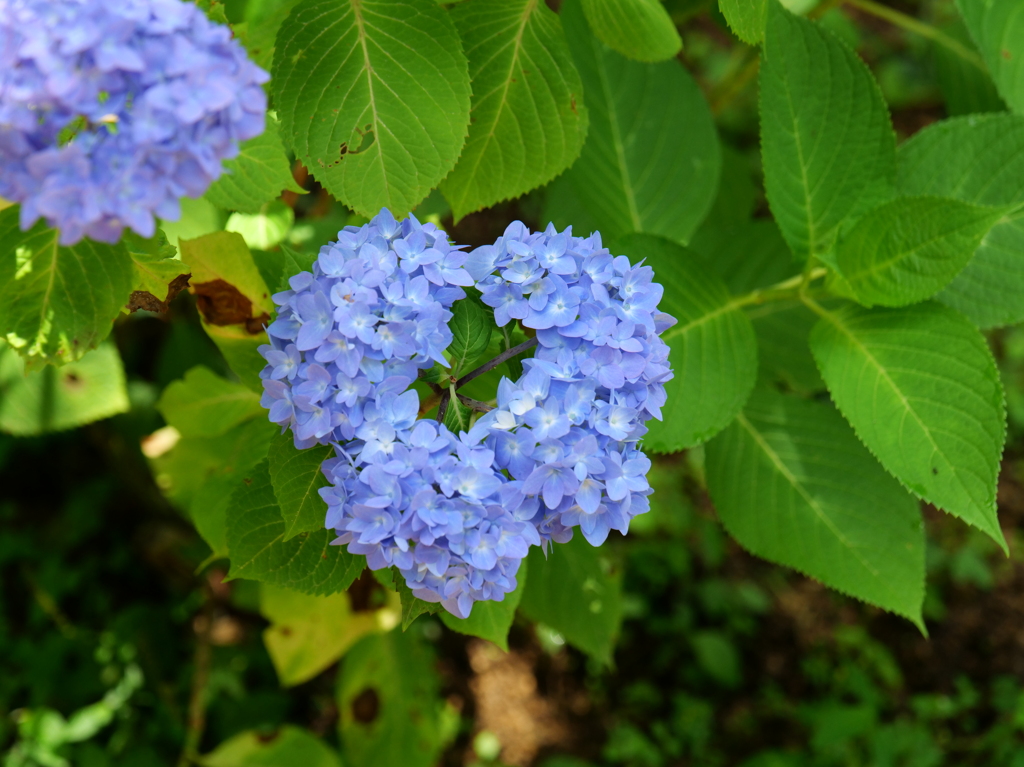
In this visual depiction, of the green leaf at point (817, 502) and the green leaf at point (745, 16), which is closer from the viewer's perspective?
the green leaf at point (745, 16)

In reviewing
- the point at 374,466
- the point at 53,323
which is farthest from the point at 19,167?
the point at 374,466

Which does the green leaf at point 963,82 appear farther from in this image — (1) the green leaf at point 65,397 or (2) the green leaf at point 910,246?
(1) the green leaf at point 65,397

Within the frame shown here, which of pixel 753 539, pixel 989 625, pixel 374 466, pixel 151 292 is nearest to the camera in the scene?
pixel 374 466

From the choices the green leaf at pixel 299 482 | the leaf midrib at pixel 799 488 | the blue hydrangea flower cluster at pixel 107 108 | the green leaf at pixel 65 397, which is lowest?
the green leaf at pixel 65 397

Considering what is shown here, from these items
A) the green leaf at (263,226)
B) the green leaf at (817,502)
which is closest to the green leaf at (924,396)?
the green leaf at (817,502)

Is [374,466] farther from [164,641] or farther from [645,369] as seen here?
[164,641]
